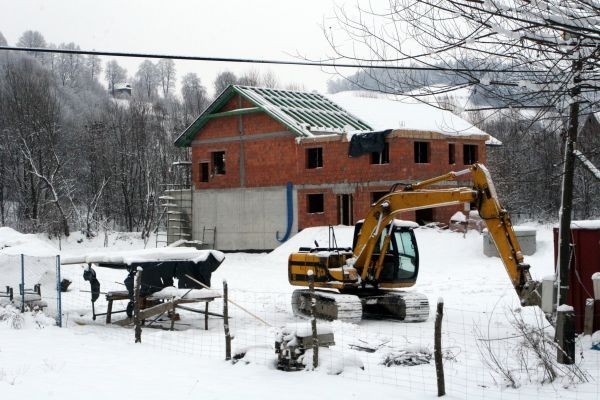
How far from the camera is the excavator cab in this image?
17562mm

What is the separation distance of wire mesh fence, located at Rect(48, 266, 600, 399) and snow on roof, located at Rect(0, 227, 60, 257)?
1756 millimetres

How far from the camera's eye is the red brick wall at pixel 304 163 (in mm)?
34906

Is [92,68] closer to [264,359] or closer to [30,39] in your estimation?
[30,39]

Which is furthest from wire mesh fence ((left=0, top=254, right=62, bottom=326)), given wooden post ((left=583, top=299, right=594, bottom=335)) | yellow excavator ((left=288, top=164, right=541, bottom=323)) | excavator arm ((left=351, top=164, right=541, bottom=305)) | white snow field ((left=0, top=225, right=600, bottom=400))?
wooden post ((left=583, top=299, right=594, bottom=335))

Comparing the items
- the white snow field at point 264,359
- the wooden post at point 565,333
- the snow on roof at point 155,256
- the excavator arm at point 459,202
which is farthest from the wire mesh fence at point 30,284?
the wooden post at point 565,333

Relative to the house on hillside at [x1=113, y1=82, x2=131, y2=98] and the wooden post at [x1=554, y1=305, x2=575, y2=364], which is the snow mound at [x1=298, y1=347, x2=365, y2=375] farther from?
the house on hillside at [x1=113, y1=82, x2=131, y2=98]

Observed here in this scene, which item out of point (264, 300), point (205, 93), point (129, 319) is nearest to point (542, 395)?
point (129, 319)

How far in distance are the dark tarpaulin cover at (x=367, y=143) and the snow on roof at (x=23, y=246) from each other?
1749 cm

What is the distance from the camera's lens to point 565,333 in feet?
35.0

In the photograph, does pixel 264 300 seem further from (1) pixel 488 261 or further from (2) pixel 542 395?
(2) pixel 542 395

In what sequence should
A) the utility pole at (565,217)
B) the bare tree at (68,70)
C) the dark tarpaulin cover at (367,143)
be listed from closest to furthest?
the utility pole at (565,217) → the dark tarpaulin cover at (367,143) → the bare tree at (68,70)

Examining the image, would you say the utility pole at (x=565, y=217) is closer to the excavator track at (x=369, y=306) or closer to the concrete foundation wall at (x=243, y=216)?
the excavator track at (x=369, y=306)

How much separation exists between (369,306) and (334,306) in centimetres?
197

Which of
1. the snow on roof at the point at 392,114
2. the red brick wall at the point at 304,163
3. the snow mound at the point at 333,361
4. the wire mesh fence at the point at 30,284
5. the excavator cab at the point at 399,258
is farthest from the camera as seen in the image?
the snow on roof at the point at 392,114
